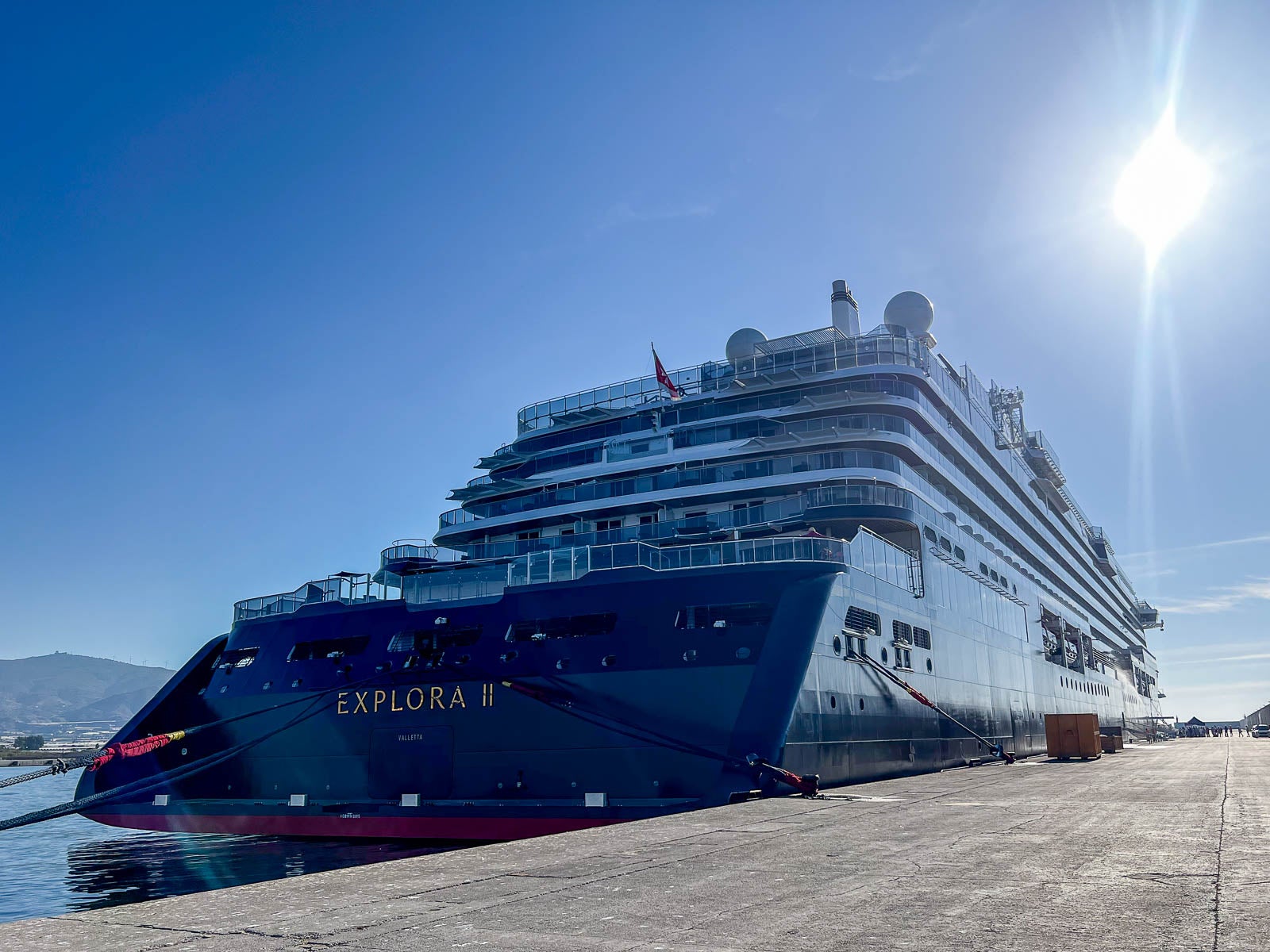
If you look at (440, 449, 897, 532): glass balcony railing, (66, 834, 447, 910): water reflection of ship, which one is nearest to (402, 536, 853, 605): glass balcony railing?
(66, 834, 447, 910): water reflection of ship

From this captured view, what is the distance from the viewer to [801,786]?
53.8 feet

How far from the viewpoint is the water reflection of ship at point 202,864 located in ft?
58.2

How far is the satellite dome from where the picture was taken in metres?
38.3

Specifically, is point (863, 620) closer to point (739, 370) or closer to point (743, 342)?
point (739, 370)

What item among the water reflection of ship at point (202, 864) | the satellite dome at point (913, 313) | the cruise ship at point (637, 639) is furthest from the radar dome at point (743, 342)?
the water reflection of ship at point (202, 864)

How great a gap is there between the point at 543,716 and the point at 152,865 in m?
9.45

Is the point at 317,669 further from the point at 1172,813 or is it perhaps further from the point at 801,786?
the point at 1172,813

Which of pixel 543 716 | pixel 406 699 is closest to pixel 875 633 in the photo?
pixel 543 716

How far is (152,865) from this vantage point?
67.3 feet

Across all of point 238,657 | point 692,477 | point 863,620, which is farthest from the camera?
point 692,477

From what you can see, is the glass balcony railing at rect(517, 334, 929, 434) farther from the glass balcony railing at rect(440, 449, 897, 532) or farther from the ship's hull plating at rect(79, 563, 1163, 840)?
the ship's hull plating at rect(79, 563, 1163, 840)

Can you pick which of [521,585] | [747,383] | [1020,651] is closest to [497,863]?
[521,585]

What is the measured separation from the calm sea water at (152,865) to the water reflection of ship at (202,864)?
0.06 feet

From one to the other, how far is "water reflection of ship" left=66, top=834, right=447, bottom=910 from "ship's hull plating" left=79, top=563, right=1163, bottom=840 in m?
0.40
